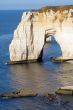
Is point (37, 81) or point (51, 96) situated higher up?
point (51, 96)

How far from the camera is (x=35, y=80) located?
221 feet

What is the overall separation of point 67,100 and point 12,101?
6.20m

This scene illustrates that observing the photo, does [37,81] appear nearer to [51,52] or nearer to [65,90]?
[65,90]

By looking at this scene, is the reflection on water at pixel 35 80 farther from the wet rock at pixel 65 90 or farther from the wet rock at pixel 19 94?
the wet rock at pixel 65 90

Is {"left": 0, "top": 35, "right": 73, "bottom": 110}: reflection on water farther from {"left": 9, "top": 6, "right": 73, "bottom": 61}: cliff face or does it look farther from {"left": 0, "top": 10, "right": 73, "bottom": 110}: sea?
{"left": 9, "top": 6, "right": 73, "bottom": 61}: cliff face

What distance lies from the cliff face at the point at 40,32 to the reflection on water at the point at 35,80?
8.98 ft

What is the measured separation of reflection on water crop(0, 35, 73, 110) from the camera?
53969 mm

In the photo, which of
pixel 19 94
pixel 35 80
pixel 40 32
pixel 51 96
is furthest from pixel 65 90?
pixel 40 32

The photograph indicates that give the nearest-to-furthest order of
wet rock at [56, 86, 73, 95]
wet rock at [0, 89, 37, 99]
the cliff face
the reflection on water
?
the reflection on water < wet rock at [0, 89, 37, 99] < wet rock at [56, 86, 73, 95] < the cliff face

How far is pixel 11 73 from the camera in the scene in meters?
72.8

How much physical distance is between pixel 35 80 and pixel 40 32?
57.2 feet

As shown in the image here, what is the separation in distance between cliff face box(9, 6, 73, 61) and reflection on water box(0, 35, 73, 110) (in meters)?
2.74

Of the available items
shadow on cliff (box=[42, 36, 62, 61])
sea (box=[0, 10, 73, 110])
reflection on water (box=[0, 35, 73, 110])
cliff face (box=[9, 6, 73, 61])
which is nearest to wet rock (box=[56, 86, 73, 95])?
sea (box=[0, 10, 73, 110])

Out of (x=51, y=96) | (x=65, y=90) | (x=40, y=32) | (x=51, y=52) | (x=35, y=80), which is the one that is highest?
(x=40, y=32)
